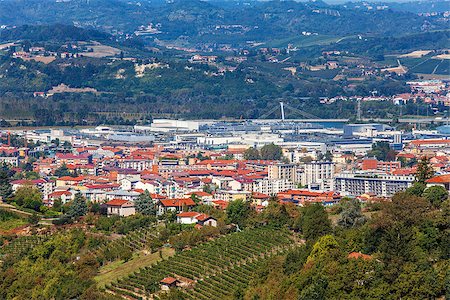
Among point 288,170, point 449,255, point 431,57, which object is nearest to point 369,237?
point 449,255

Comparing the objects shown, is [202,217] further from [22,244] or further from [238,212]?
[22,244]

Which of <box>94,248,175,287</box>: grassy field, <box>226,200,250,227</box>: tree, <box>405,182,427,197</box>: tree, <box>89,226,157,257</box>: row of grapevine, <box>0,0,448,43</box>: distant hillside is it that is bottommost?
<box>94,248,175,287</box>: grassy field

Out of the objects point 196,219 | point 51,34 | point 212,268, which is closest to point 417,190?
point 196,219

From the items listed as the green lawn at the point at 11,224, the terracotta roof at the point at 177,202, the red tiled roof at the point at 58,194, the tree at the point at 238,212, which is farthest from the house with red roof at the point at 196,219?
the red tiled roof at the point at 58,194

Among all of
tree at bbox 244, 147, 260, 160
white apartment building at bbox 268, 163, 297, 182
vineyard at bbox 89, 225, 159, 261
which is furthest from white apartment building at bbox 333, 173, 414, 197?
vineyard at bbox 89, 225, 159, 261

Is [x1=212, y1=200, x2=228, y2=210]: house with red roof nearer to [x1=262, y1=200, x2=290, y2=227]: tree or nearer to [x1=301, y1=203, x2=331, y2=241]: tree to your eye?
[x1=262, y1=200, x2=290, y2=227]: tree

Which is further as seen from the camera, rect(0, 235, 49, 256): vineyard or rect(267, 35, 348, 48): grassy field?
rect(267, 35, 348, 48): grassy field

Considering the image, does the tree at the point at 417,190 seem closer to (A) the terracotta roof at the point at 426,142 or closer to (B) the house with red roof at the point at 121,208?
(B) the house with red roof at the point at 121,208
